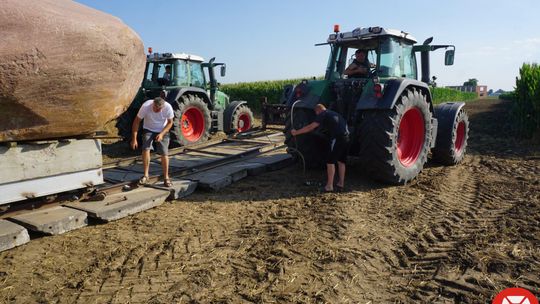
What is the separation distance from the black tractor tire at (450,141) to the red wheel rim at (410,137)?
95 cm

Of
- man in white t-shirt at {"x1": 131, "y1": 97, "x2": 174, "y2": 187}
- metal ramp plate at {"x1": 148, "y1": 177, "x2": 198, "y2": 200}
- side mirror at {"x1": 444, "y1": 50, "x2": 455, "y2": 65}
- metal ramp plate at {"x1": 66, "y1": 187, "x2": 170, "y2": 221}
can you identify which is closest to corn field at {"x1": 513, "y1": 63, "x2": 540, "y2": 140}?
side mirror at {"x1": 444, "y1": 50, "x2": 455, "y2": 65}

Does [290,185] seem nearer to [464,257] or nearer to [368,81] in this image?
[368,81]

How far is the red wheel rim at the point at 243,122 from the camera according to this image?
38.7 ft

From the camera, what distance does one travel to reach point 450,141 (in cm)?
685

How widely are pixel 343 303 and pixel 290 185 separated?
315cm

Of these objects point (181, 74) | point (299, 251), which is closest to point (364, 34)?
point (299, 251)

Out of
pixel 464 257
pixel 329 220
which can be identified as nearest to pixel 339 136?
pixel 329 220

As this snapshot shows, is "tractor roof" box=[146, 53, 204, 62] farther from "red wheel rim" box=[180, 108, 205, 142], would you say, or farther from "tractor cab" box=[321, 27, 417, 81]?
"tractor cab" box=[321, 27, 417, 81]

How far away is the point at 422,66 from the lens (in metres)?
6.92

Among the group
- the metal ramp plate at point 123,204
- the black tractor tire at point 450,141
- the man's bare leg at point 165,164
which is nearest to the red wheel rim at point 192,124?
the man's bare leg at point 165,164

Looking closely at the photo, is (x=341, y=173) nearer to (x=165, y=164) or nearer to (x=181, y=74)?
(x=165, y=164)

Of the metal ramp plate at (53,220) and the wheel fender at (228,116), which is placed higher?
the wheel fender at (228,116)

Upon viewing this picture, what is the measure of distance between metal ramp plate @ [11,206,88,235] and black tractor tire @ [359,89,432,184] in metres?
3.60

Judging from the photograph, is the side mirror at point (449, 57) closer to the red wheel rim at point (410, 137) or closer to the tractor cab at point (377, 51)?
the tractor cab at point (377, 51)
